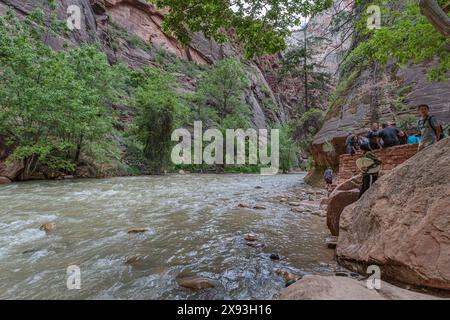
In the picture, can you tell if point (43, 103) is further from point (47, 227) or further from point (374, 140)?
point (374, 140)

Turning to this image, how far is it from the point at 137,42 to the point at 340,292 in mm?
40731

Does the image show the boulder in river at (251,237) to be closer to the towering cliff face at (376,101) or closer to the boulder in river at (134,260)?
the boulder in river at (134,260)

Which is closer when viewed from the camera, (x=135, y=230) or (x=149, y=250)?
(x=149, y=250)

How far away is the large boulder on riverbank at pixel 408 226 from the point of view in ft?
8.18

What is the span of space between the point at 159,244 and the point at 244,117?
29.8 meters

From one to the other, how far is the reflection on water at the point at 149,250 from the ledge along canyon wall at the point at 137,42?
21.4 metres

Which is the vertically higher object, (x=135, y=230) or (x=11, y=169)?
(x=11, y=169)

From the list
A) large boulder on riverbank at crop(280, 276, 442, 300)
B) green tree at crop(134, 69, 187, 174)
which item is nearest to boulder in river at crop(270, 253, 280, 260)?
large boulder on riverbank at crop(280, 276, 442, 300)

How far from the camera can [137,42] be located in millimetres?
36062

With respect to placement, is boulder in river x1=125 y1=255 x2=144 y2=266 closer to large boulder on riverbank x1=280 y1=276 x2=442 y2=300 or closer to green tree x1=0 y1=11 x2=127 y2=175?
large boulder on riverbank x1=280 y1=276 x2=442 y2=300

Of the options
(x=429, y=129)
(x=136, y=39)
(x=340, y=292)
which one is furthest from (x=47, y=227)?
(x=136, y=39)

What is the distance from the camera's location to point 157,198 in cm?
934

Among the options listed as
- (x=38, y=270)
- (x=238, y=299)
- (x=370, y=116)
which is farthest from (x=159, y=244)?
(x=370, y=116)

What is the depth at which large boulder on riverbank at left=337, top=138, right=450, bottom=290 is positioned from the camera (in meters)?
2.49
